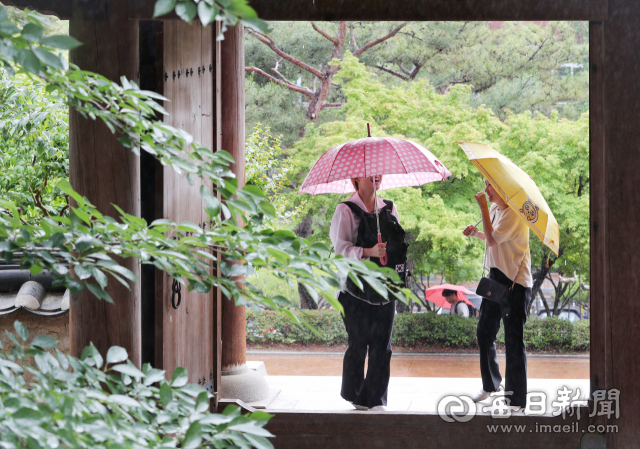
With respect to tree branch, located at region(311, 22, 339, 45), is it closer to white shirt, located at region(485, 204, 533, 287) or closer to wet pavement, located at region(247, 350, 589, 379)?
wet pavement, located at region(247, 350, 589, 379)

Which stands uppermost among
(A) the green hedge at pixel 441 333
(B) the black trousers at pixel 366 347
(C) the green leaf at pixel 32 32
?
(C) the green leaf at pixel 32 32

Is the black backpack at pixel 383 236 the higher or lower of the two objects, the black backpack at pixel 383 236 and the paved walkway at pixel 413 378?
the higher

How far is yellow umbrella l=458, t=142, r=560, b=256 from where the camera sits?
3244mm

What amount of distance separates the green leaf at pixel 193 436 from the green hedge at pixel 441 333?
28.2ft

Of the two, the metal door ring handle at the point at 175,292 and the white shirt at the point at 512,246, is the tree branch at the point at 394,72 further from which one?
the metal door ring handle at the point at 175,292

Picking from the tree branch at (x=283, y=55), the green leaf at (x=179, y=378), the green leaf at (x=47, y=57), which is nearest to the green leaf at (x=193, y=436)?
the green leaf at (x=179, y=378)

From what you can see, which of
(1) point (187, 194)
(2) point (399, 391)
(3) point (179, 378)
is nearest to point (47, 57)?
(3) point (179, 378)

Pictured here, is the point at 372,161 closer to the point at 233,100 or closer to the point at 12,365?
the point at 233,100

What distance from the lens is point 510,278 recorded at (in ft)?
11.3

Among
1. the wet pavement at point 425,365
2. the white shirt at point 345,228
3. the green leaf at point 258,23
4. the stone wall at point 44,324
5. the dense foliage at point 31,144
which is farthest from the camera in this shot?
the wet pavement at point 425,365

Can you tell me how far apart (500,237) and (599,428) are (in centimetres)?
116

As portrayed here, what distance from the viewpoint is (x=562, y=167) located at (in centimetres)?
895

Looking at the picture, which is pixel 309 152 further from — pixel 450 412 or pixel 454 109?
pixel 450 412

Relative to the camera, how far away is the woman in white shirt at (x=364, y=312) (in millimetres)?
3350
